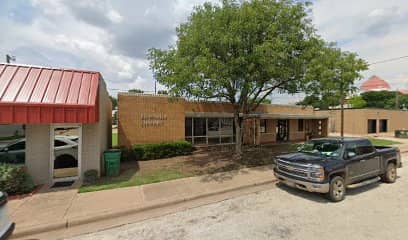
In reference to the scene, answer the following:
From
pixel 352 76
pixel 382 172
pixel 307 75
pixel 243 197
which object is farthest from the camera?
pixel 352 76

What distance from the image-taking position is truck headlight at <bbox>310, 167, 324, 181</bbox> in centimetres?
571

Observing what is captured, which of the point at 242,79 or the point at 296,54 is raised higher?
the point at 296,54

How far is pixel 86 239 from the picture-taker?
4266mm

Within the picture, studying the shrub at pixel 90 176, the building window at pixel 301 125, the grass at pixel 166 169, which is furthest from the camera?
the building window at pixel 301 125

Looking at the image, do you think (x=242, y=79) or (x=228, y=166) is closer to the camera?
(x=242, y=79)

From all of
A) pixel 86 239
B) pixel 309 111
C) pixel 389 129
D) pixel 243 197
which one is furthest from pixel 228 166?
pixel 389 129

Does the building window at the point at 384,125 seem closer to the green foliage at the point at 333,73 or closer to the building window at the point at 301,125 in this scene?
the building window at the point at 301,125

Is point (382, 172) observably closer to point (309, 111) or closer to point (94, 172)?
point (94, 172)

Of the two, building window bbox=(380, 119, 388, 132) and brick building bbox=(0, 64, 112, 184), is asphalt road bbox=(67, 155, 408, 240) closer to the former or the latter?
brick building bbox=(0, 64, 112, 184)

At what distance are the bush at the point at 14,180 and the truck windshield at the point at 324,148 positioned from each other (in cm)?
951

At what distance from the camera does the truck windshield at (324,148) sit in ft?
21.5

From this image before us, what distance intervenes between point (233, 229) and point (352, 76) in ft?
30.0

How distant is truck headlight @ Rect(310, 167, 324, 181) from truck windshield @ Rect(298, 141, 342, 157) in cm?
106

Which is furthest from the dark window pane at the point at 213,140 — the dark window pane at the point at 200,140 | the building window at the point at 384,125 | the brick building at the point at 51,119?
the building window at the point at 384,125
